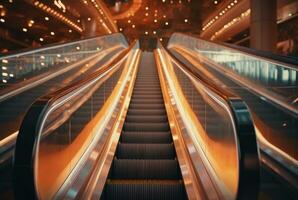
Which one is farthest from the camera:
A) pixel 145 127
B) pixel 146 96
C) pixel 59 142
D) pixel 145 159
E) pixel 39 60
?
pixel 146 96

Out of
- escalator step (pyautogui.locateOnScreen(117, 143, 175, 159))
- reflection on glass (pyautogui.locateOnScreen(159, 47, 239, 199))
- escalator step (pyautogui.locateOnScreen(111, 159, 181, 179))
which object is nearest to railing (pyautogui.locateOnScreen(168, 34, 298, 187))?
reflection on glass (pyautogui.locateOnScreen(159, 47, 239, 199))

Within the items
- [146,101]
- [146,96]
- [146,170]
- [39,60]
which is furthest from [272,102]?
[39,60]

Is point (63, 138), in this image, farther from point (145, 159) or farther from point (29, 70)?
point (29, 70)

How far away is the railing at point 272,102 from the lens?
4.50m

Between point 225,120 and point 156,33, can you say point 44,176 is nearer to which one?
point 225,120

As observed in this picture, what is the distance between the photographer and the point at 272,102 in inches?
228

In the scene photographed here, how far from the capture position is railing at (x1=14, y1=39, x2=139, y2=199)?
8.50ft

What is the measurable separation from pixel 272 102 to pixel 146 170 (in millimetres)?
2136

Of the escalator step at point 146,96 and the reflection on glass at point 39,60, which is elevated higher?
the reflection on glass at point 39,60

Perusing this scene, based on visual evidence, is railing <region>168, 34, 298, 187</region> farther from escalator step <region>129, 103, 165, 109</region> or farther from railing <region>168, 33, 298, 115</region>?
escalator step <region>129, 103, 165, 109</region>

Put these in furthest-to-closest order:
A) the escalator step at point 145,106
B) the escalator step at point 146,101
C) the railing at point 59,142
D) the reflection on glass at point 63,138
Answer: the escalator step at point 146,101 → the escalator step at point 145,106 → the reflection on glass at point 63,138 → the railing at point 59,142

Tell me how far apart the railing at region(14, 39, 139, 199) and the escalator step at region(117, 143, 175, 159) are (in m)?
0.33

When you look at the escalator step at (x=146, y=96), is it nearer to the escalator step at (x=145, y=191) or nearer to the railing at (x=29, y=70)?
the railing at (x=29, y=70)

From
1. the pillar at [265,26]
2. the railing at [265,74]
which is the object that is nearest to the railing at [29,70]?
the railing at [265,74]
